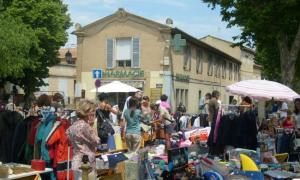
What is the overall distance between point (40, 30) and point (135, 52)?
6313mm

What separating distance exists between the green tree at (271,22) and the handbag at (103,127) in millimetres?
8681

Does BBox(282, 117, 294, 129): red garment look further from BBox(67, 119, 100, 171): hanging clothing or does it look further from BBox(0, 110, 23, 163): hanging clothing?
BBox(0, 110, 23, 163): hanging clothing

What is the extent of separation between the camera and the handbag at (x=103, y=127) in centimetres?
1211

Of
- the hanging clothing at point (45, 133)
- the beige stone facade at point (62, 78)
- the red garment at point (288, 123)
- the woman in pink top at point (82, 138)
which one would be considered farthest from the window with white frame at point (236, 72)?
the woman in pink top at point (82, 138)

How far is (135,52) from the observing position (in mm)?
33531

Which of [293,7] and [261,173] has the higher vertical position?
[293,7]

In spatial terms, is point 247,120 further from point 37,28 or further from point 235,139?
point 37,28

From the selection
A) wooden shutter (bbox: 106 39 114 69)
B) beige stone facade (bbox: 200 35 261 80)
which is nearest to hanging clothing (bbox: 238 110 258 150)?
wooden shutter (bbox: 106 39 114 69)

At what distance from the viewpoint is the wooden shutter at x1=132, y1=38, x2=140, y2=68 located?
3344cm

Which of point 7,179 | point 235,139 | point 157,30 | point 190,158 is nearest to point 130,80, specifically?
point 157,30

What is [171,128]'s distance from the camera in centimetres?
1532

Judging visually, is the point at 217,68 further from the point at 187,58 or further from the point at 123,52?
the point at 123,52

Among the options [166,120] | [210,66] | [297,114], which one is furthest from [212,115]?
[210,66]

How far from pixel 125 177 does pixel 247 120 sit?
477cm
